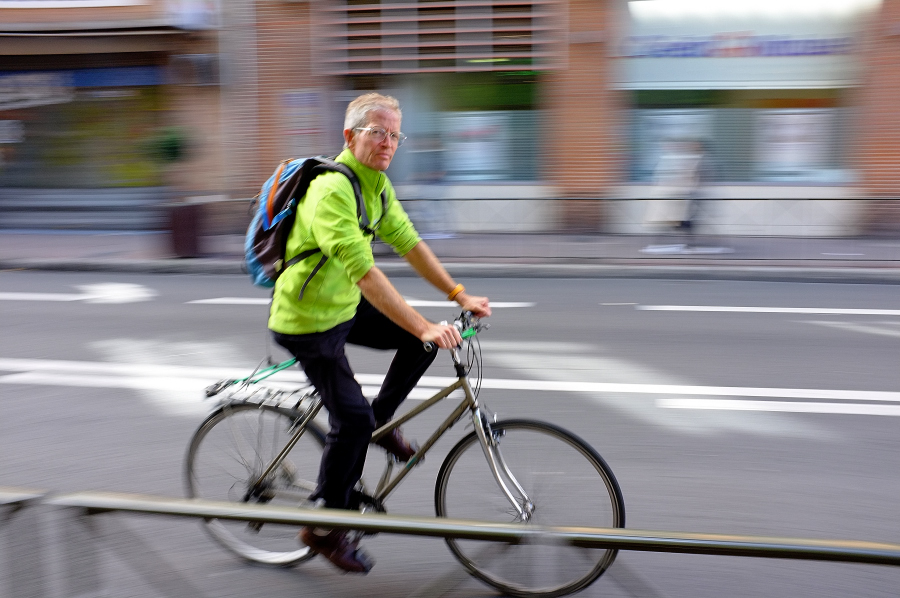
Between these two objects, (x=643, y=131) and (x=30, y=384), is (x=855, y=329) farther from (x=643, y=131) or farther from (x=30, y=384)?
(x=643, y=131)

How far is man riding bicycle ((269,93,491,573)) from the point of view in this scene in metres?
2.85

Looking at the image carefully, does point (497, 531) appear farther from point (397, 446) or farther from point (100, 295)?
point (100, 295)

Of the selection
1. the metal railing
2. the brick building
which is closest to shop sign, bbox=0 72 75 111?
the brick building

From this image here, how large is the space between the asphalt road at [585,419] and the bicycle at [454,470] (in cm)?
19

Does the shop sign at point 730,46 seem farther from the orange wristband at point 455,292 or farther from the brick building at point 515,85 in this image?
the orange wristband at point 455,292

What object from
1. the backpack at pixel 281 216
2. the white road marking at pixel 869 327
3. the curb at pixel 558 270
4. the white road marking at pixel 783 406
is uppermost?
the backpack at pixel 281 216

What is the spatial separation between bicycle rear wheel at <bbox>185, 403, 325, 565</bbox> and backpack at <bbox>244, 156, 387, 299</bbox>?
652 mm

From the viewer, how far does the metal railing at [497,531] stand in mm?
1675

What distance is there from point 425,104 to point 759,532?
13.0 m

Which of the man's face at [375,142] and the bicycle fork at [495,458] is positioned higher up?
the man's face at [375,142]

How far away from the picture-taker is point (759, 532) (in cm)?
371

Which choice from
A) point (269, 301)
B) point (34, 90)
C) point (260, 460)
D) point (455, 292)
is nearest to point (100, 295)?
point (269, 301)

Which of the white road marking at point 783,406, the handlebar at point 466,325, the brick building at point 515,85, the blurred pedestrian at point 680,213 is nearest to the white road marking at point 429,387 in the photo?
the white road marking at point 783,406

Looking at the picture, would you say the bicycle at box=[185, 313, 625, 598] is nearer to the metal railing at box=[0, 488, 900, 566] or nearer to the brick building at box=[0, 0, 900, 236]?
the metal railing at box=[0, 488, 900, 566]
